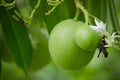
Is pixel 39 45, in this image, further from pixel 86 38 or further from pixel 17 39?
pixel 86 38

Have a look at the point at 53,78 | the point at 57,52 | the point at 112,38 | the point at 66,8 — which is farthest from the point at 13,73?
the point at 112,38

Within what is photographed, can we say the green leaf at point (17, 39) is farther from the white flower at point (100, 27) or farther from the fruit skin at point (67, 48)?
the white flower at point (100, 27)

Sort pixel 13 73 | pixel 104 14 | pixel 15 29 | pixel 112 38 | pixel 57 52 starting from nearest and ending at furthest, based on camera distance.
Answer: pixel 112 38, pixel 57 52, pixel 104 14, pixel 15 29, pixel 13 73

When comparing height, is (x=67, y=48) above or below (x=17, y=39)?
above

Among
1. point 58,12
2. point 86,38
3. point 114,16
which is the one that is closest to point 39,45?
point 58,12

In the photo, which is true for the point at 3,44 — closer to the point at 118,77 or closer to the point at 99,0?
the point at 99,0

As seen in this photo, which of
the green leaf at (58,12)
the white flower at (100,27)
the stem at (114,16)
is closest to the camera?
the white flower at (100,27)

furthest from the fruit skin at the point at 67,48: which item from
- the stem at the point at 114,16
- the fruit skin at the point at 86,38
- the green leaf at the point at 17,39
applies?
the green leaf at the point at 17,39
